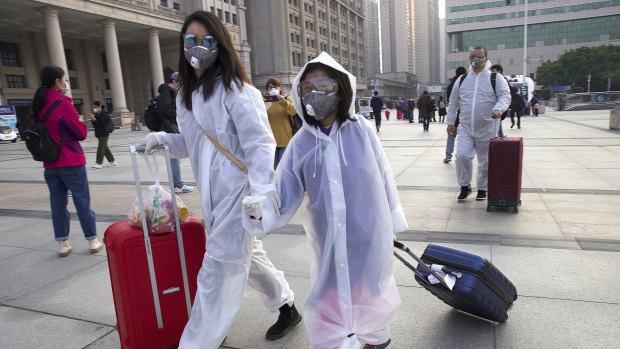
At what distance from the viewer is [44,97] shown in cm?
387

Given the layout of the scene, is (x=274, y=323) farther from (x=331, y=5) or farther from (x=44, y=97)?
(x=331, y=5)

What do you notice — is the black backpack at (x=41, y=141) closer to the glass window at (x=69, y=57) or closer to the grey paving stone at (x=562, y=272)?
the grey paving stone at (x=562, y=272)

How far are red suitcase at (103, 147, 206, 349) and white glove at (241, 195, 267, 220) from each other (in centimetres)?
60

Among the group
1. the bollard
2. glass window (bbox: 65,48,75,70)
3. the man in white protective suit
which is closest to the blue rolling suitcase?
the man in white protective suit

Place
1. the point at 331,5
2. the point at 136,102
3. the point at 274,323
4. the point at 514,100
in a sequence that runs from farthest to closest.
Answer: the point at 331,5 → the point at 136,102 → the point at 514,100 → the point at 274,323

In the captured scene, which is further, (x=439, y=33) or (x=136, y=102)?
(x=439, y=33)

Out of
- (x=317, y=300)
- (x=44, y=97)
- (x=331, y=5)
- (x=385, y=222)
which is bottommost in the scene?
(x=317, y=300)

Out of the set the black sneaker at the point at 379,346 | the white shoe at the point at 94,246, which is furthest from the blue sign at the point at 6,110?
the black sneaker at the point at 379,346

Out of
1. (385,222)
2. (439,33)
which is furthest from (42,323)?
(439,33)

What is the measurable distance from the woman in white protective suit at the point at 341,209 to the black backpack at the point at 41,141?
9.42 feet

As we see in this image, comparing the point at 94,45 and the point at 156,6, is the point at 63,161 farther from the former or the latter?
the point at 94,45

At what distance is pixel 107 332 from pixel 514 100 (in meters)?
16.3

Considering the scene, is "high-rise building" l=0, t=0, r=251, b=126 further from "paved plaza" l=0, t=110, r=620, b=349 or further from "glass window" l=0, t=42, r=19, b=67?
"paved plaza" l=0, t=110, r=620, b=349

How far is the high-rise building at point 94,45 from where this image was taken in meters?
33.2
